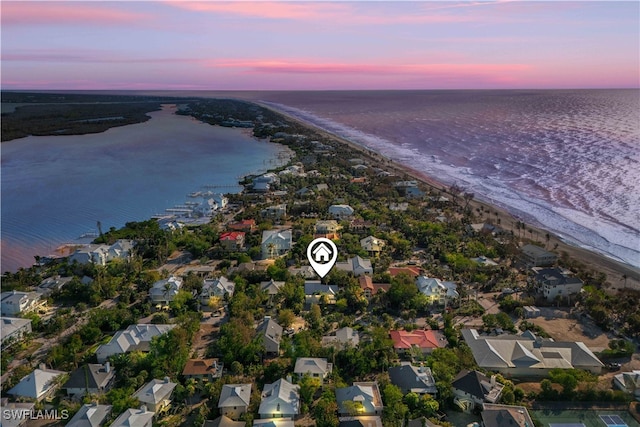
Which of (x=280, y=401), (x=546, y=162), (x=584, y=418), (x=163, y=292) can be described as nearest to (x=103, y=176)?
(x=163, y=292)

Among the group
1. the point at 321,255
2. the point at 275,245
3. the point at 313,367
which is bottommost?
the point at 313,367

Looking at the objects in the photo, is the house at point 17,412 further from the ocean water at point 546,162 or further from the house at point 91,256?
the ocean water at point 546,162

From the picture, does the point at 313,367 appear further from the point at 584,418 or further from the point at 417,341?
the point at 584,418

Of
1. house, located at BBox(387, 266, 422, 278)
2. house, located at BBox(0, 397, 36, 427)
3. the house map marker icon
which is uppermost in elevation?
the house map marker icon

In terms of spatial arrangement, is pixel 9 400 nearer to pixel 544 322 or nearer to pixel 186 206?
pixel 544 322

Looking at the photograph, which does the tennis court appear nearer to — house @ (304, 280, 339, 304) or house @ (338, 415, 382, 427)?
house @ (338, 415, 382, 427)

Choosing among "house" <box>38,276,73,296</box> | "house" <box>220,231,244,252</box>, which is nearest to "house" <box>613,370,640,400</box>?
"house" <box>220,231,244,252</box>

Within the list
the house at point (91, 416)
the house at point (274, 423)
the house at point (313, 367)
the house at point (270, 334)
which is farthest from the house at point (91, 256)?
the house at point (274, 423)

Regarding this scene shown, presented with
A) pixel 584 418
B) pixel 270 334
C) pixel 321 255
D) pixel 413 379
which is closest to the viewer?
pixel 584 418
